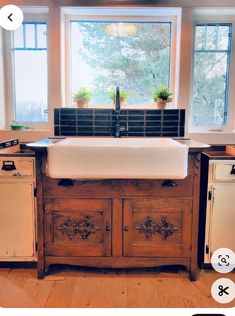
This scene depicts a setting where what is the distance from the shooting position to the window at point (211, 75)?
2318 mm

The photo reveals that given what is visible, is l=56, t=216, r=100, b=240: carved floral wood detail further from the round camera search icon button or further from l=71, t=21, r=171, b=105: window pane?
the round camera search icon button

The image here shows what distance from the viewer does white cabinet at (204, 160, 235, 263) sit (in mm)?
1805

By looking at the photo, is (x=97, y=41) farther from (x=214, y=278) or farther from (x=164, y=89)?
(x=214, y=278)

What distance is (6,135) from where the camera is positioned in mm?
2266

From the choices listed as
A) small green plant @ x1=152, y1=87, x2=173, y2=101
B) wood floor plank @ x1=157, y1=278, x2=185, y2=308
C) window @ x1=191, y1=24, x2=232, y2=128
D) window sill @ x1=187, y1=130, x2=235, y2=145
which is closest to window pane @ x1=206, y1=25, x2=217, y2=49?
window @ x1=191, y1=24, x2=232, y2=128

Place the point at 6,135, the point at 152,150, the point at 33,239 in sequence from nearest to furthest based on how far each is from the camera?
the point at 152,150 → the point at 33,239 → the point at 6,135

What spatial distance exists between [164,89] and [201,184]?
30.5 inches

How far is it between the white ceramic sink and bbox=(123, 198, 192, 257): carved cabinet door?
224 mm

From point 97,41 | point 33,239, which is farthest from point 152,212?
point 97,41

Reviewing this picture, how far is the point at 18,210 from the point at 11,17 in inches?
58.4

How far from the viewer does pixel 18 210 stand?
1844 millimetres

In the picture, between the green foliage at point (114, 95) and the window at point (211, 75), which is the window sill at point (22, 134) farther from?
the window at point (211, 75)

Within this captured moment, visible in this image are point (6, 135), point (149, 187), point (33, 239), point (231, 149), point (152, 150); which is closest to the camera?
point (152, 150)

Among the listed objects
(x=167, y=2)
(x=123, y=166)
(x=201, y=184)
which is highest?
(x=167, y=2)
